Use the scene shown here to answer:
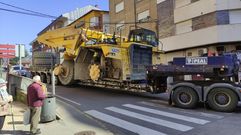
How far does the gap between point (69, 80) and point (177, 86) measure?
8489mm

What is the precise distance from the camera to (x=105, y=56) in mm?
13992

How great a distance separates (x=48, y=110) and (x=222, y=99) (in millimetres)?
6100

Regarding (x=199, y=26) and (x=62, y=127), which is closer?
(x=62, y=127)

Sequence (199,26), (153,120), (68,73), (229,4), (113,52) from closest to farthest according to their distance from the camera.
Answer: (153,120)
(113,52)
(68,73)
(229,4)
(199,26)

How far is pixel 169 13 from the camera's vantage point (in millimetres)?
27688

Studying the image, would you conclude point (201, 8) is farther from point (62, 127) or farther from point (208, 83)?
point (62, 127)

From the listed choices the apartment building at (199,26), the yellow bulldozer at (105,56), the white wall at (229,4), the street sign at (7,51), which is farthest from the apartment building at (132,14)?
the street sign at (7,51)

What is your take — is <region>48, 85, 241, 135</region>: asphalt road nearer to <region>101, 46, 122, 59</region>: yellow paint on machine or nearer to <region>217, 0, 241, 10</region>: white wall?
<region>101, 46, 122, 59</region>: yellow paint on machine

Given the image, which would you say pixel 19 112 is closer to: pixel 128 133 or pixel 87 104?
pixel 87 104

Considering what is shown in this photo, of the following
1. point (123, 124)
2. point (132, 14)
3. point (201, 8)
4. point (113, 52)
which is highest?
point (132, 14)

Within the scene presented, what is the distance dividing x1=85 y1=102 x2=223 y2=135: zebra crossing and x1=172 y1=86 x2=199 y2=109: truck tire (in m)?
0.84

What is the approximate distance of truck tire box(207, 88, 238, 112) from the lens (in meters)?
9.71

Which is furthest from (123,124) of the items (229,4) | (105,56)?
(229,4)

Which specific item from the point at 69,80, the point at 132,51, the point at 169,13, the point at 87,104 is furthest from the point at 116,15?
the point at 87,104
